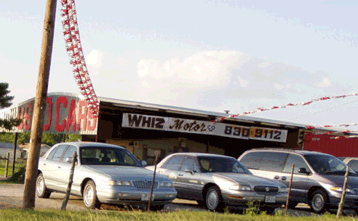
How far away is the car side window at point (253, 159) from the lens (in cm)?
1897

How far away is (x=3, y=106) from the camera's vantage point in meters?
38.7

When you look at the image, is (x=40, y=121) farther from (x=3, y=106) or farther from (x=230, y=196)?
(x=3, y=106)

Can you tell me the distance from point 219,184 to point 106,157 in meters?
2.86

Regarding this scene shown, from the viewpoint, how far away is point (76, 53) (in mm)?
21391

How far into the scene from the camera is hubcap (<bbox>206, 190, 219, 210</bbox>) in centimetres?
1504

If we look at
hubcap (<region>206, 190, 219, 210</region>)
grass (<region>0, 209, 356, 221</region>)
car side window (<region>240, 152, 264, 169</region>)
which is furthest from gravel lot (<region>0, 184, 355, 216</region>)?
grass (<region>0, 209, 356, 221</region>)

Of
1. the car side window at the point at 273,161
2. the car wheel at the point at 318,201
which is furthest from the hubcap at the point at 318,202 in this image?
the car side window at the point at 273,161

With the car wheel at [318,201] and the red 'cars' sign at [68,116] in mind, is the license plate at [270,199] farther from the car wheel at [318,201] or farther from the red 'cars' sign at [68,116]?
the red 'cars' sign at [68,116]

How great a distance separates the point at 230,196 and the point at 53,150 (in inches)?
200

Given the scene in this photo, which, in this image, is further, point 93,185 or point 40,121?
point 93,185

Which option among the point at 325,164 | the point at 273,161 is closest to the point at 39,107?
the point at 273,161

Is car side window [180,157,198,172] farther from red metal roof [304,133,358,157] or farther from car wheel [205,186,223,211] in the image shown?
red metal roof [304,133,358,157]

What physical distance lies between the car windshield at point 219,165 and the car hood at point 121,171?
2.13 meters

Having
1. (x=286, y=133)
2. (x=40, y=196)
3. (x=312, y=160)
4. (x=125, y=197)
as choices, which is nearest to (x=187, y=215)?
A: (x=125, y=197)
